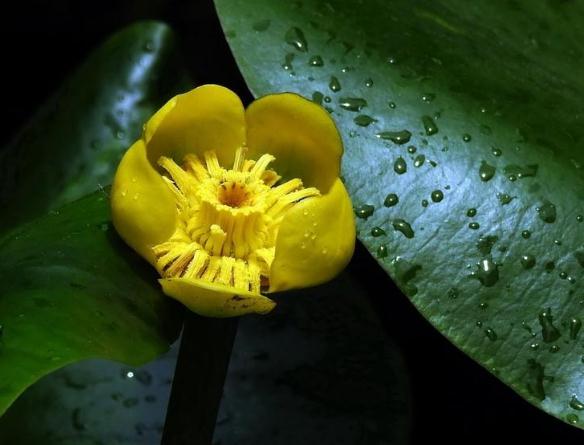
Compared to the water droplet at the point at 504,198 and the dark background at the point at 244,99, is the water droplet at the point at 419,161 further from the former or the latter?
the dark background at the point at 244,99

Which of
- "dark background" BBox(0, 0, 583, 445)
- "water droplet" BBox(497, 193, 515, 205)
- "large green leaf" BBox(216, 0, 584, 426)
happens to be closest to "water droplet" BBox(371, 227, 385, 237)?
"large green leaf" BBox(216, 0, 584, 426)

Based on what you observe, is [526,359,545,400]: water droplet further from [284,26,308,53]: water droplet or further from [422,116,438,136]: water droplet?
[284,26,308,53]: water droplet

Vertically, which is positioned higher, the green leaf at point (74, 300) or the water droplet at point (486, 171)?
the water droplet at point (486, 171)

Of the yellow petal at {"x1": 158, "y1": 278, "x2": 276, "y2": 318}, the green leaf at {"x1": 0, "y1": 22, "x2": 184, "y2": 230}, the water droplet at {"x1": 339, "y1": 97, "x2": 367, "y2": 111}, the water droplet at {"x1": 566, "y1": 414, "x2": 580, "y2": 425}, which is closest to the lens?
the yellow petal at {"x1": 158, "y1": 278, "x2": 276, "y2": 318}

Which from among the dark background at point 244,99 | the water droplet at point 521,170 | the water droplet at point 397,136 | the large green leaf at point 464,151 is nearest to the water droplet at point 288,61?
the large green leaf at point 464,151

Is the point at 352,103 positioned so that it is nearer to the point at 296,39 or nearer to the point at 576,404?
the point at 296,39

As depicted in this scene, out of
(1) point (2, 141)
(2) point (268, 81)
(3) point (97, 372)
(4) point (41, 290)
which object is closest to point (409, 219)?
(2) point (268, 81)

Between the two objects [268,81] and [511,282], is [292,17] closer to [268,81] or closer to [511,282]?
[268,81]
